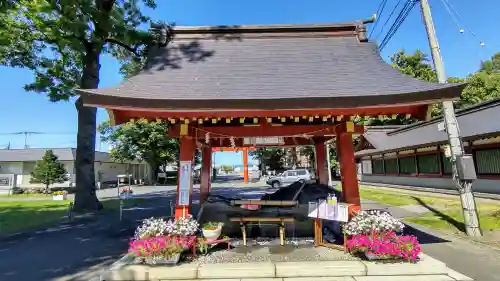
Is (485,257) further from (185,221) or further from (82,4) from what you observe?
(82,4)

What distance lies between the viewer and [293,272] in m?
5.23

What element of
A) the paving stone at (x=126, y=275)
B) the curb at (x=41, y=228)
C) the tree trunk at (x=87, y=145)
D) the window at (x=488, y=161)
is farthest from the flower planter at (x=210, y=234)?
the window at (x=488, y=161)

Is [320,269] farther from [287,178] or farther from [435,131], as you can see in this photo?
[287,178]

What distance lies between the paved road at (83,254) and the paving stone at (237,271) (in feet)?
7.42

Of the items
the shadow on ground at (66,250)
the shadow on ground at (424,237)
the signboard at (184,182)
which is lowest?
the shadow on ground at (424,237)

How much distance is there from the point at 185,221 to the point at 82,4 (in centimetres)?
1013

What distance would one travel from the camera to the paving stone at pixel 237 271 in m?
5.21

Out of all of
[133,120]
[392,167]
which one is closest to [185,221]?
[133,120]

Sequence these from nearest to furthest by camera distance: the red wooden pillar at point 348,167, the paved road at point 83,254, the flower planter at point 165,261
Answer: the flower planter at point 165,261, the paved road at point 83,254, the red wooden pillar at point 348,167

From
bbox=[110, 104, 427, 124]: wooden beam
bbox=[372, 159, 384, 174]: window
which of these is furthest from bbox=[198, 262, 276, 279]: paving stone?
bbox=[372, 159, 384, 174]: window

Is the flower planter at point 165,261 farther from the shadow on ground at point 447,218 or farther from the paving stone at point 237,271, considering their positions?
the shadow on ground at point 447,218

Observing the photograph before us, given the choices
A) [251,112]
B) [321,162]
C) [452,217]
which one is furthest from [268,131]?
[452,217]

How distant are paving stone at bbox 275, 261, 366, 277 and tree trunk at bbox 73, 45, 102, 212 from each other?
11.6 metres

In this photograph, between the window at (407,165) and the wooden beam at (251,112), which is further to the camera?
the window at (407,165)
